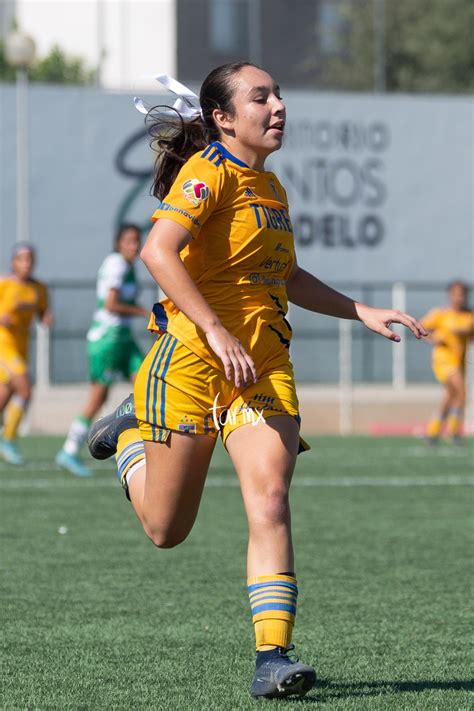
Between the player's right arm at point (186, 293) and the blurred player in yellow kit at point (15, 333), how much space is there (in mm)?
10388

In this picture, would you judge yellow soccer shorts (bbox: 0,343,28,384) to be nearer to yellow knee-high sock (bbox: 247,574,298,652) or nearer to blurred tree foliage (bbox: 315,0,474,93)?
yellow knee-high sock (bbox: 247,574,298,652)

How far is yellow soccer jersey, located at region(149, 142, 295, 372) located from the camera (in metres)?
4.73

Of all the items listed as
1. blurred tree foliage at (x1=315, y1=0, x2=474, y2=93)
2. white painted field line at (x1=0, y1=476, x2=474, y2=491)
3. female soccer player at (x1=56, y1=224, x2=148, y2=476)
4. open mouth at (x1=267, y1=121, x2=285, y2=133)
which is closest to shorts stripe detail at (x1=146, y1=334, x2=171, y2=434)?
open mouth at (x1=267, y1=121, x2=285, y2=133)

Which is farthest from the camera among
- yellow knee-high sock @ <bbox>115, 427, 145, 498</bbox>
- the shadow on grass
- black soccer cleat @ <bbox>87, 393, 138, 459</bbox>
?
black soccer cleat @ <bbox>87, 393, 138, 459</bbox>

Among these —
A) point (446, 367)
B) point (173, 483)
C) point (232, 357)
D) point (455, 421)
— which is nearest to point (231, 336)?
point (232, 357)

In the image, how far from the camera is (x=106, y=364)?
1336 cm

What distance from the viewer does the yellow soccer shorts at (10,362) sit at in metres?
15.0

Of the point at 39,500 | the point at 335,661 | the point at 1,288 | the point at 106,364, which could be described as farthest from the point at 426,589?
the point at 1,288

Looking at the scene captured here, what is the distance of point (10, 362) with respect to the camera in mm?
15000

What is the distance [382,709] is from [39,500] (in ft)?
23.2

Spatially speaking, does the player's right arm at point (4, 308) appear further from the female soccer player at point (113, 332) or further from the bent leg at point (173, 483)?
the bent leg at point (173, 483)

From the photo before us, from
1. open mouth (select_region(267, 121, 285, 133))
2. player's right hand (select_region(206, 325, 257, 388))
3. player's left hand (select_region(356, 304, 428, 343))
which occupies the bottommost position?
player's right hand (select_region(206, 325, 257, 388))

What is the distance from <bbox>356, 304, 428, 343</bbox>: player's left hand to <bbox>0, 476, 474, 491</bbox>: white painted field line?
753 cm

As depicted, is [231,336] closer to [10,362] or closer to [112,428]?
[112,428]
